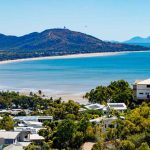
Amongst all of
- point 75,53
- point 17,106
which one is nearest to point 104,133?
point 17,106

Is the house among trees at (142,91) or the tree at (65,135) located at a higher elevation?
the house among trees at (142,91)

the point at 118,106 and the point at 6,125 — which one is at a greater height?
the point at 118,106

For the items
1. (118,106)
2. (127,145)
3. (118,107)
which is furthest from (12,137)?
(118,106)

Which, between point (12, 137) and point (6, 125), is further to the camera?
point (6, 125)

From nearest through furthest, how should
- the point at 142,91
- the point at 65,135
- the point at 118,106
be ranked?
the point at 65,135 < the point at 118,106 < the point at 142,91

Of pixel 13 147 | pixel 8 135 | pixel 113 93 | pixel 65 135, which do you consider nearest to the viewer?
pixel 65 135

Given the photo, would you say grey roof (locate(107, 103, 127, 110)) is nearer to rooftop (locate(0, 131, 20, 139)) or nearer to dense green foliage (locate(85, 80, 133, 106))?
dense green foliage (locate(85, 80, 133, 106))

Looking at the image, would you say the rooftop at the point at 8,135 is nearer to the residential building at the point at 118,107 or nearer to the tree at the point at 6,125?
the tree at the point at 6,125

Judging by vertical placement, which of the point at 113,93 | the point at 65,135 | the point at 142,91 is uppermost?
the point at 142,91

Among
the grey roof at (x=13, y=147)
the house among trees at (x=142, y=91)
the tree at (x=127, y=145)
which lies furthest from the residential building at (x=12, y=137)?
the house among trees at (x=142, y=91)

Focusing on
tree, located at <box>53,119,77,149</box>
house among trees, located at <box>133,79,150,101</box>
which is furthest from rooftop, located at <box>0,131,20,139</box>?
house among trees, located at <box>133,79,150,101</box>

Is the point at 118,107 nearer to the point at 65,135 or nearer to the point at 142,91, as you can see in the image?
the point at 142,91
